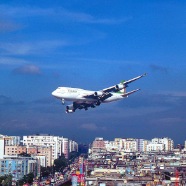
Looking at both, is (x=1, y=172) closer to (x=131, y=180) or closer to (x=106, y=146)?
(x=131, y=180)

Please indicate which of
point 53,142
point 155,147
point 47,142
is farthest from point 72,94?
point 155,147

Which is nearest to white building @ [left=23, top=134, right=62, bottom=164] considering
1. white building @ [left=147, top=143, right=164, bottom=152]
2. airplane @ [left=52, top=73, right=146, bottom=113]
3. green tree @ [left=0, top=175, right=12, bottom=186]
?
white building @ [left=147, top=143, right=164, bottom=152]

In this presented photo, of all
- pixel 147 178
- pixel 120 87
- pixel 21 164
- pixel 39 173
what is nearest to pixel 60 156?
pixel 39 173

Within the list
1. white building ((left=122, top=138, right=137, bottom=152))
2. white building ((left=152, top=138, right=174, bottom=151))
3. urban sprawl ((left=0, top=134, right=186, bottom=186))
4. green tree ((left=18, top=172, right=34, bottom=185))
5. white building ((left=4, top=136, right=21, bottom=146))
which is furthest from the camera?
white building ((left=152, top=138, right=174, bottom=151))

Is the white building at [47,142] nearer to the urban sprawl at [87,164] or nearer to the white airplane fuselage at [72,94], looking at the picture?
the urban sprawl at [87,164]

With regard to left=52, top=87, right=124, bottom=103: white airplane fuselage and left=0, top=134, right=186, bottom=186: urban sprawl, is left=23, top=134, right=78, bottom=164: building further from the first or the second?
left=52, top=87, right=124, bottom=103: white airplane fuselage

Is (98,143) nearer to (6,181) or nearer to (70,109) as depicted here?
(6,181)
